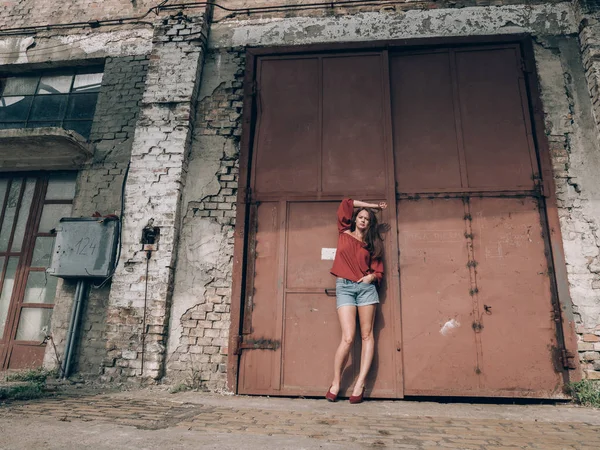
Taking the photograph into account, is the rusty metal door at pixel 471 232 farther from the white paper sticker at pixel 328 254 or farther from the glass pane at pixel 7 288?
the glass pane at pixel 7 288

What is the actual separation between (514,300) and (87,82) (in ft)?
19.2

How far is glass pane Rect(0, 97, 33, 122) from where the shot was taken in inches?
209

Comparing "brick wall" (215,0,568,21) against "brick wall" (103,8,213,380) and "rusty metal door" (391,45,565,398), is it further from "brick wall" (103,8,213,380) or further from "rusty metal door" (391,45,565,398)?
"rusty metal door" (391,45,565,398)

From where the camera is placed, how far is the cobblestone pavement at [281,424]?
2246mm

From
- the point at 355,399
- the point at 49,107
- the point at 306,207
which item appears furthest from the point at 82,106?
the point at 355,399

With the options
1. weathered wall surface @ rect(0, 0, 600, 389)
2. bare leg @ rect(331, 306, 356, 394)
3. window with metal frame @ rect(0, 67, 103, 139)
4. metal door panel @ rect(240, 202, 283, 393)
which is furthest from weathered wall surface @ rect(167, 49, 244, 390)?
window with metal frame @ rect(0, 67, 103, 139)

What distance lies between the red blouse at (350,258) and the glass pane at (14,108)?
4648 mm

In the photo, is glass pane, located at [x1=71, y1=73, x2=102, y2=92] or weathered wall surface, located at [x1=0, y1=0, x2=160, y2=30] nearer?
glass pane, located at [x1=71, y1=73, x2=102, y2=92]

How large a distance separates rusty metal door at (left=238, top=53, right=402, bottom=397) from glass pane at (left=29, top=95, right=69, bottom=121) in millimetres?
2761

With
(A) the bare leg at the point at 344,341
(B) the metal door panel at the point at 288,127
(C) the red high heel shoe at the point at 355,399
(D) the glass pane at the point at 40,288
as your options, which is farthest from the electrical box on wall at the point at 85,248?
(C) the red high heel shoe at the point at 355,399

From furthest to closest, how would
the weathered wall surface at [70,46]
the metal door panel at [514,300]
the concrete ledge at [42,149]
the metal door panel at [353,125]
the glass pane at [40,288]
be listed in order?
→ the weathered wall surface at [70,46] → the glass pane at [40,288] → the concrete ledge at [42,149] → the metal door panel at [353,125] → the metal door panel at [514,300]

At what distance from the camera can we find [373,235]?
396 centimetres

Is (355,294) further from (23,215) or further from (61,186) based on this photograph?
(23,215)

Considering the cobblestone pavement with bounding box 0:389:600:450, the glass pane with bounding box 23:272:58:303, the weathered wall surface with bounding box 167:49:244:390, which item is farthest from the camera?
the glass pane with bounding box 23:272:58:303
